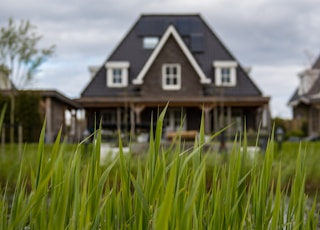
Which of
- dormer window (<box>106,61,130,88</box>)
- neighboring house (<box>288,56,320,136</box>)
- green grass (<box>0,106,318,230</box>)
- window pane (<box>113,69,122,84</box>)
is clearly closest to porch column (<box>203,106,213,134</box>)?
dormer window (<box>106,61,130,88</box>)

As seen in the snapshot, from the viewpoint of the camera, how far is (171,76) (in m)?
30.0

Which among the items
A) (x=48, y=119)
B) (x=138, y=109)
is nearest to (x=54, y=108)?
(x=48, y=119)

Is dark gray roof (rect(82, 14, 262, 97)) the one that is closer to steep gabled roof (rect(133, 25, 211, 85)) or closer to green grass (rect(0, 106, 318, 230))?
steep gabled roof (rect(133, 25, 211, 85))

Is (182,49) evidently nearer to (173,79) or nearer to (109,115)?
(173,79)

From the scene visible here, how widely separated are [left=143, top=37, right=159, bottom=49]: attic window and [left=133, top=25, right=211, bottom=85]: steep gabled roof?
5.69 ft

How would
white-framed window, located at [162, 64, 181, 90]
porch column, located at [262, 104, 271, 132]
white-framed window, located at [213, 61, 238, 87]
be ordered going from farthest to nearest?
white-framed window, located at [213, 61, 238, 87]
white-framed window, located at [162, 64, 181, 90]
porch column, located at [262, 104, 271, 132]

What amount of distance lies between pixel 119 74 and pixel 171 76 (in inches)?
99.4

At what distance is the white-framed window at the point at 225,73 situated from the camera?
2998 centimetres

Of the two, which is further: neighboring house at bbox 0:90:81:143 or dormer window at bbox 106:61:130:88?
dormer window at bbox 106:61:130:88

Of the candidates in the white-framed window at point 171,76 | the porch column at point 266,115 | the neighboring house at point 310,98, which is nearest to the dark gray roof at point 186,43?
the porch column at point 266,115

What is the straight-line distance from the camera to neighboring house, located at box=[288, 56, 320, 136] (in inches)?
1361

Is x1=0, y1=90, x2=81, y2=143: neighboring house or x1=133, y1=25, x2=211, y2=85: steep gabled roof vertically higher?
x1=133, y1=25, x2=211, y2=85: steep gabled roof

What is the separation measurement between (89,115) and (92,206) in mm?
28522

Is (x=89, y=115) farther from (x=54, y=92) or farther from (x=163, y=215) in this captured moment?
(x=163, y=215)
